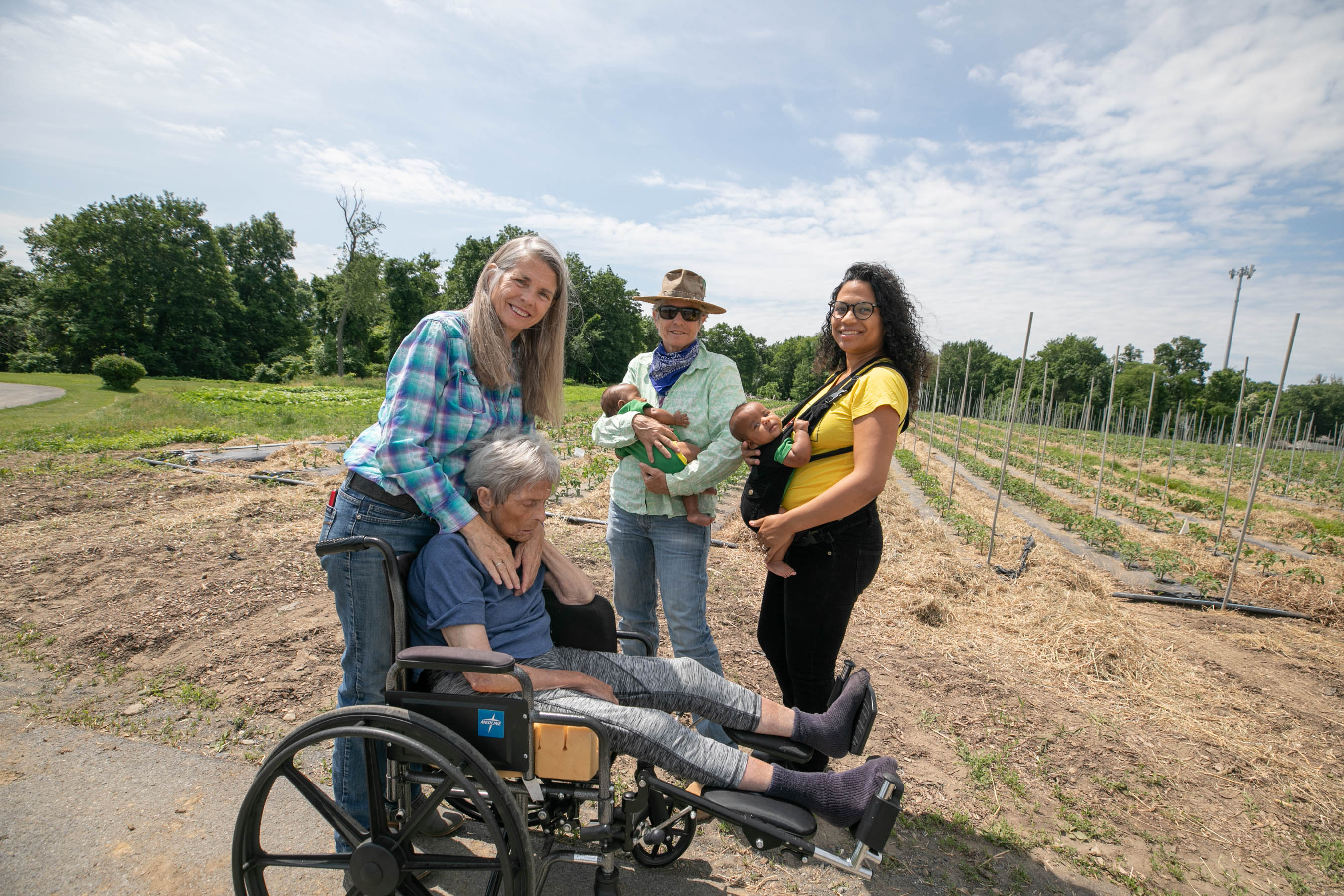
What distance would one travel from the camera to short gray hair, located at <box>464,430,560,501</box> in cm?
185

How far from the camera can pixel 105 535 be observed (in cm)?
524

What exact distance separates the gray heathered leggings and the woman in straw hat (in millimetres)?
448

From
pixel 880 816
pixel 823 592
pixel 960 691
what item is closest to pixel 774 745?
pixel 880 816

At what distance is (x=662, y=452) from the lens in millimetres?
2416

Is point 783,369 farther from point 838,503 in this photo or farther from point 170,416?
point 838,503

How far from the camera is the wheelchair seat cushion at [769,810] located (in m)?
1.60

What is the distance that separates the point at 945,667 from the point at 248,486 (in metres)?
7.83

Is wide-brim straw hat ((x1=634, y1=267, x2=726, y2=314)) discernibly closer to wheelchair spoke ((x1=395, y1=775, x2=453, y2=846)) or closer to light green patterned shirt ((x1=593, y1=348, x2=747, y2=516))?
light green patterned shirt ((x1=593, y1=348, x2=747, y2=516))

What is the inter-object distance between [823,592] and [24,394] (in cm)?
2479

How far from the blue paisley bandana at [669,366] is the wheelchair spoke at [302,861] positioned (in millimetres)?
1856

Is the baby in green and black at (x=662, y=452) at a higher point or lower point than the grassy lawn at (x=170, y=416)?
higher

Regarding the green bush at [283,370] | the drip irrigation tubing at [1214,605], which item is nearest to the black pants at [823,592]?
the drip irrigation tubing at [1214,605]

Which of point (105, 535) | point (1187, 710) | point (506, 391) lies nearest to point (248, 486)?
point (105, 535)

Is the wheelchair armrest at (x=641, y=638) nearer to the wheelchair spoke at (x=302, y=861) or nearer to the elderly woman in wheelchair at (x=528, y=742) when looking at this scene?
the elderly woman in wheelchair at (x=528, y=742)
